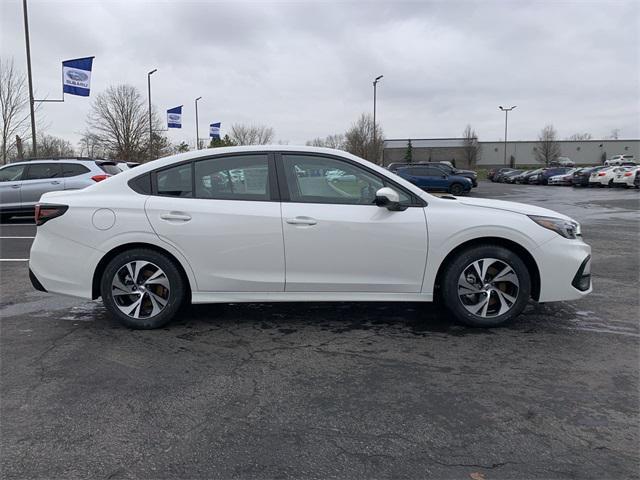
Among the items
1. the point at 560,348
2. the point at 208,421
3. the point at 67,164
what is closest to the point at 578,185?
the point at 67,164

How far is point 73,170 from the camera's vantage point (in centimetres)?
1286

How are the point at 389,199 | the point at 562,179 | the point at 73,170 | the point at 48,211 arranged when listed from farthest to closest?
1. the point at 562,179
2. the point at 73,170
3. the point at 48,211
4. the point at 389,199

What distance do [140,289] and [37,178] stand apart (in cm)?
1019

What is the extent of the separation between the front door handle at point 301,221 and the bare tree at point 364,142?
138 feet

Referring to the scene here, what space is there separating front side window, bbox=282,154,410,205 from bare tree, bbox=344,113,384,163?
4167 centimetres

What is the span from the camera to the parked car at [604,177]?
110 ft

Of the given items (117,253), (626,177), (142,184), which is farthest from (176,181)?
(626,177)

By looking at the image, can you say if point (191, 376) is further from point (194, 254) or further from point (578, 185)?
point (578, 185)

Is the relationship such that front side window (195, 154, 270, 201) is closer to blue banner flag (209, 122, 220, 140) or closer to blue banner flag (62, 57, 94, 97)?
blue banner flag (62, 57, 94, 97)

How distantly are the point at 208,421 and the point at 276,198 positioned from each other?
7.02 feet

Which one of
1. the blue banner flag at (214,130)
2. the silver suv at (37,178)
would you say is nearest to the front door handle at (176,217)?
the silver suv at (37,178)

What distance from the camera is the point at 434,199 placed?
462cm

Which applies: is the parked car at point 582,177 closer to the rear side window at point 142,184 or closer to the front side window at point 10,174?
the front side window at point 10,174

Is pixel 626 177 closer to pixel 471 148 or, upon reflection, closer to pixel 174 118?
pixel 174 118
